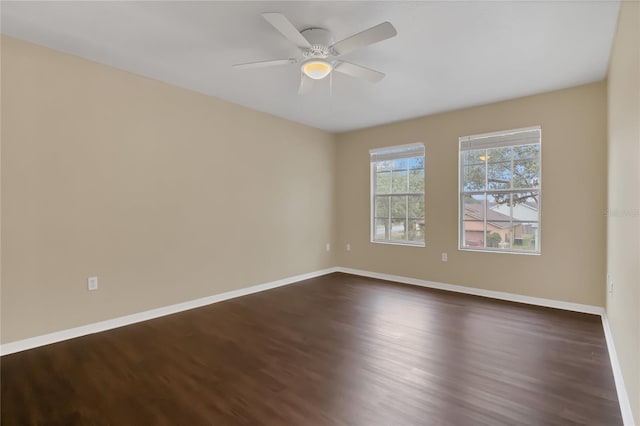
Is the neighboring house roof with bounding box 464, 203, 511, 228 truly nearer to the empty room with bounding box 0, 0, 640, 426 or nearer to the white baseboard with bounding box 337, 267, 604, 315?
the empty room with bounding box 0, 0, 640, 426

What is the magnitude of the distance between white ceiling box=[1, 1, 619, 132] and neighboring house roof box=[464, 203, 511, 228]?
1.44m

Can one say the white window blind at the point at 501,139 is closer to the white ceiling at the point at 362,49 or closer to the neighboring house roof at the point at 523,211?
the white ceiling at the point at 362,49

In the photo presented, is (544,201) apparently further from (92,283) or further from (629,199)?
(92,283)

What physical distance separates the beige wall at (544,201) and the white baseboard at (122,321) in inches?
87.1

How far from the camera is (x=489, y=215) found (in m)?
4.22

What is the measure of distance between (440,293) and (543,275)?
1213 mm

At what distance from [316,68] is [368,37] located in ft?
1.77

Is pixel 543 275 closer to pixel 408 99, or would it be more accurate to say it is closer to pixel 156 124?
pixel 408 99

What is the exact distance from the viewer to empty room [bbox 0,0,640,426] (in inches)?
77.4

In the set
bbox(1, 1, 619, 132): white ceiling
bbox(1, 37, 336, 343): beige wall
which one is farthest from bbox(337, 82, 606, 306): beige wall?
bbox(1, 37, 336, 343): beige wall

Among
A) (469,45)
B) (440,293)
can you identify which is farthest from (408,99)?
(440,293)

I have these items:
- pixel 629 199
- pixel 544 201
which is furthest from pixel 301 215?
pixel 629 199

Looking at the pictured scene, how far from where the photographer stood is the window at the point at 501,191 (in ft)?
12.7

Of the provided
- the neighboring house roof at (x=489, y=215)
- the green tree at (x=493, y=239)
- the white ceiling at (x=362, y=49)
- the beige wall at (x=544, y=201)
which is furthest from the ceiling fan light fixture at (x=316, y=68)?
the green tree at (x=493, y=239)
